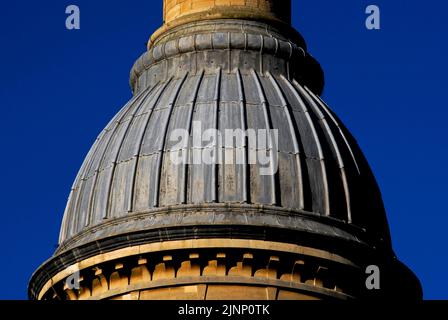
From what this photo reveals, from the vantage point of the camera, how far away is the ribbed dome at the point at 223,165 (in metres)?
62.8

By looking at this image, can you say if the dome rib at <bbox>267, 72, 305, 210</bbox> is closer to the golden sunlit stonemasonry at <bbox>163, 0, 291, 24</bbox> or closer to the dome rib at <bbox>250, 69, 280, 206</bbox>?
the dome rib at <bbox>250, 69, 280, 206</bbox>

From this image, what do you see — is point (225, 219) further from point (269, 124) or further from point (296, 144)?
point (269, 124)

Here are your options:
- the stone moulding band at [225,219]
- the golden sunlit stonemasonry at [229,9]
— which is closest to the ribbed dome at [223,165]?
the stone moulding band at [225,219]

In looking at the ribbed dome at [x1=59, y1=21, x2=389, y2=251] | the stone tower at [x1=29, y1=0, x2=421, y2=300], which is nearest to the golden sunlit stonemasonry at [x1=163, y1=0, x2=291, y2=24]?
the stone tower at [x1=29, y1=0, x2=421, y2=300]

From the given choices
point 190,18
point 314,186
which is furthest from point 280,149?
point 190,18

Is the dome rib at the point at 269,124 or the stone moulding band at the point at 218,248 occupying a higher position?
the dome rib at the point at 269,124

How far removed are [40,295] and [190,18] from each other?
8.35 metres

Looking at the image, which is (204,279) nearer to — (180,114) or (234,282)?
(234,282)

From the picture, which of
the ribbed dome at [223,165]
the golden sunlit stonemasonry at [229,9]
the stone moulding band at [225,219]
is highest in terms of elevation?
the golden sunlit stonemasonry at [229,9]

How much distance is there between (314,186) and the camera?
6356cm

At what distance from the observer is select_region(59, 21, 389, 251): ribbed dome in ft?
206

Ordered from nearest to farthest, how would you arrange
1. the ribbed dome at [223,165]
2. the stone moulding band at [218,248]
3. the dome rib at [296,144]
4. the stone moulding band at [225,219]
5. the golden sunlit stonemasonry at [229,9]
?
the stone moulding band at [218,248], the stone moulding band at [225,219], the ribbed dome at [223,165], the dome rib at [296,144], the golden sunlit stonemasonry at [229,9]

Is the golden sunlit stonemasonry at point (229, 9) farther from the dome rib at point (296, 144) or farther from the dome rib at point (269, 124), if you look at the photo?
the dome rib at point (296, 144)

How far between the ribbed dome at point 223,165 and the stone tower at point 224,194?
0.03 metres
